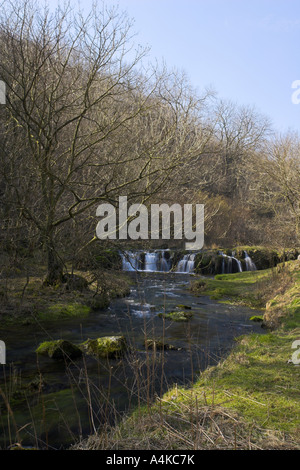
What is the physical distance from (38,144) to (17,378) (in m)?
6.39

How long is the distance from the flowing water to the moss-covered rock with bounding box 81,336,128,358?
0.62 feet

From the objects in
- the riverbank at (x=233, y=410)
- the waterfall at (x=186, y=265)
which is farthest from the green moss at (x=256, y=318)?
the waterfall at (x=186, y=265)

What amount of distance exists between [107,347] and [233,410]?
3.27 m

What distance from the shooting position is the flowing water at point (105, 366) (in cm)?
420

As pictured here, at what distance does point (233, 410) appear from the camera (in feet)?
12.6

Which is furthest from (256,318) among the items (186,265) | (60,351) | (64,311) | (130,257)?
(186,265)

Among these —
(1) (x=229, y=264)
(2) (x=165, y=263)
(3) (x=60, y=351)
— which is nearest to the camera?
(3) (x=60, y=351)

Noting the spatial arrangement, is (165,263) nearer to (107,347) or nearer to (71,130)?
(71,130)

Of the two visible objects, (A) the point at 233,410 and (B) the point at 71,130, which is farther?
(B) the point at 71,130

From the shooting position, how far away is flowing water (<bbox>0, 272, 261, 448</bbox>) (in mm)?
4195

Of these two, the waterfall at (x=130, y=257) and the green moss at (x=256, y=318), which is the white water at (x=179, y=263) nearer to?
the waterfall at (x=130, y=257)

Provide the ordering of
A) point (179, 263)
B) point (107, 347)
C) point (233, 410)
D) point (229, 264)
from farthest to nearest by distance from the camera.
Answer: point (179, 263), point (229, 264), point (107, 347), point (233, 410)

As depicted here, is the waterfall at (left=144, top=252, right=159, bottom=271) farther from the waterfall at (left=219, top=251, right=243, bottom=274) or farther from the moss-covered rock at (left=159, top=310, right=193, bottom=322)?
the moss-covered rock at (left=159, top=310, right=193, bottom=322)

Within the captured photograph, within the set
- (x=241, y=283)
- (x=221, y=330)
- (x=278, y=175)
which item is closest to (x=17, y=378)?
(x=221, y=330)
